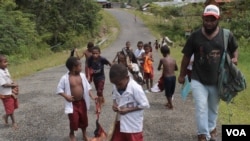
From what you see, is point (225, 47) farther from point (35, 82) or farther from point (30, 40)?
point (30, 40)

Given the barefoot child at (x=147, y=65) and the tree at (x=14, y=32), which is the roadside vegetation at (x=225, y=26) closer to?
the barefoot child at (x=147, y=65)

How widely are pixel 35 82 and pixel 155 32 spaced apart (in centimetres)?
3234

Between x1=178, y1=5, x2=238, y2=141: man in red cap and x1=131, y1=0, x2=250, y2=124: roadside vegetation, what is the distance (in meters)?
2.28

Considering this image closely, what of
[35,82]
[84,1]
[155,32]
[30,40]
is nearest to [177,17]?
[155,32]

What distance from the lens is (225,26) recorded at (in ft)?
96.8

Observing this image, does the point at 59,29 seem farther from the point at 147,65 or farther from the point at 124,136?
the point at 124,136

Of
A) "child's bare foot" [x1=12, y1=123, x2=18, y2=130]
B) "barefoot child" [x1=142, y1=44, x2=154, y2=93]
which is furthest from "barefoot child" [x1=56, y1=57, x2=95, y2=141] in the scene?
"barefoot child" [x1=142, y1=44, x2=154, y2=93]

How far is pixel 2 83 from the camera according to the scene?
7.23 m

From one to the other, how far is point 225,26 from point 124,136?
1031 inches

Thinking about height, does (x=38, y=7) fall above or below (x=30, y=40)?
above

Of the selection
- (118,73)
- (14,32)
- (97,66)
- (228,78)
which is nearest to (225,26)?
(14,32)

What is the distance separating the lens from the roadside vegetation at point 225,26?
29.4 ft

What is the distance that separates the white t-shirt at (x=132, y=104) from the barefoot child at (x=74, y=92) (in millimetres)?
1404

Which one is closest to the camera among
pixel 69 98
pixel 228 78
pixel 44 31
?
pixel 228 78
